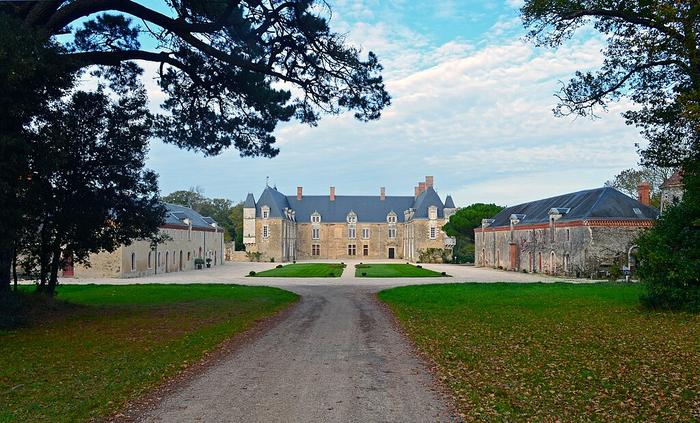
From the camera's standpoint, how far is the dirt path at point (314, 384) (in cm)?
655

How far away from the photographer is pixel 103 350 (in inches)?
413

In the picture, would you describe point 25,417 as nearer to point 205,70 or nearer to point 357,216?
point 205,70

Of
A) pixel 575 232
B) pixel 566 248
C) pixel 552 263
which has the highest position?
pixel 575 232

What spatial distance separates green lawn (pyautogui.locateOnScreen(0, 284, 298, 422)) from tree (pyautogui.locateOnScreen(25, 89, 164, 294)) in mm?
1994

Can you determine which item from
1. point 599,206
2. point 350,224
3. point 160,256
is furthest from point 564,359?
point 350,224

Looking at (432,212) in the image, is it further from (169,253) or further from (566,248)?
(169,253)

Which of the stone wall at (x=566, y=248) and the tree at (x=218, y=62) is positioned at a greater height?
the tree at (x=218, y=62)

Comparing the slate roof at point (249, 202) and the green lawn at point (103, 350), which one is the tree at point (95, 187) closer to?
the green lawn at point (103, 350)

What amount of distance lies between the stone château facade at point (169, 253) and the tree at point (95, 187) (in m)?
13.9

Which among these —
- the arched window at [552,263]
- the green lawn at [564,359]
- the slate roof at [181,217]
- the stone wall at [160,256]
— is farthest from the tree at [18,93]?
the arched window at [552,263]

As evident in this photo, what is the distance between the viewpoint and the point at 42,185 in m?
13.5

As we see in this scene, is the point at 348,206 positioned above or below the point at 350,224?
above

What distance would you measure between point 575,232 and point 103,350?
34.5 metres

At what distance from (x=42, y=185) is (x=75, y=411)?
849cm
